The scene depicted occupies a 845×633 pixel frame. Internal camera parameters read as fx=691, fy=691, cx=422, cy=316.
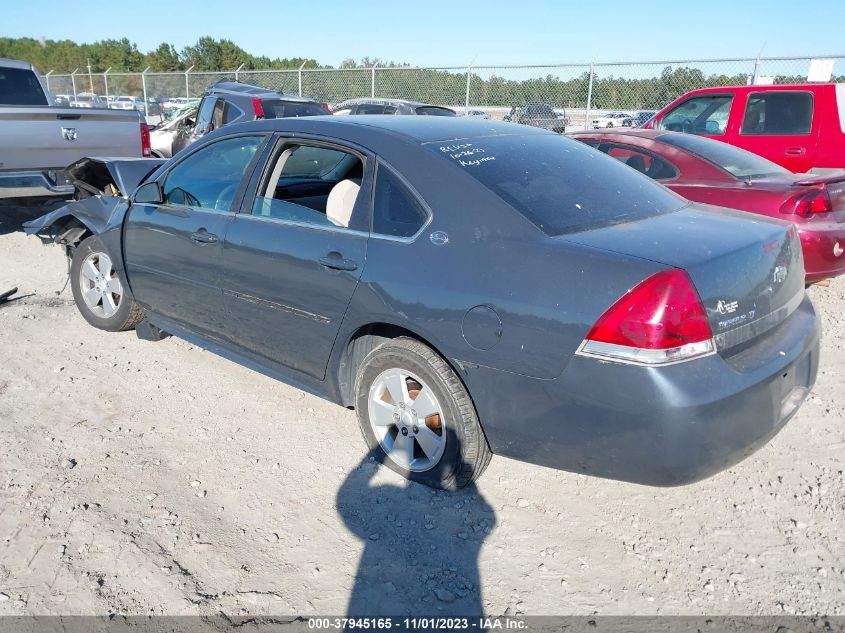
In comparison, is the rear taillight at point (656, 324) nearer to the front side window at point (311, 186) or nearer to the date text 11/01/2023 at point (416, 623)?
the date text 11/01/2023 at point (416, 623)

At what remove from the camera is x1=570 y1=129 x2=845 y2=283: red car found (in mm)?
5039

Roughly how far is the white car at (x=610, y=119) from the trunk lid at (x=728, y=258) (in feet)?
40.4

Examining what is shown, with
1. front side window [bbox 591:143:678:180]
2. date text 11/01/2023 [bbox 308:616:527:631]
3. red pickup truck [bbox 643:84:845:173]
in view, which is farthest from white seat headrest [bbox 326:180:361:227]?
red pickup truck [bbox 643:84:845:173]

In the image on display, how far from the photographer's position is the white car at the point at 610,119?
14773 millimetres

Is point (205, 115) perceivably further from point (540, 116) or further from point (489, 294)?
point (489, 294)

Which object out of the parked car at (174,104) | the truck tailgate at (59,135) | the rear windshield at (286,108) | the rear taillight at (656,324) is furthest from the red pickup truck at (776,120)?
the parked car at (174,104)

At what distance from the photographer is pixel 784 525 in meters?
2.96

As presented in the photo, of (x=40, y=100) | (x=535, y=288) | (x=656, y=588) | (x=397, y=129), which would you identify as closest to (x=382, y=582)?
(x=656, y=588)

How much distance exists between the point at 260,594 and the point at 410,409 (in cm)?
A: 101

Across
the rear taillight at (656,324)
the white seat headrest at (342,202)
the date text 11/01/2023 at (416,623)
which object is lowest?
the date text 11/01/2023 at (416,623)

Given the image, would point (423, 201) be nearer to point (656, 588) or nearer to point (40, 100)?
point (656, 588)

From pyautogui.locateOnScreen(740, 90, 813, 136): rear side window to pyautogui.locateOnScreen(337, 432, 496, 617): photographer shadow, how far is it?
671 centimetres

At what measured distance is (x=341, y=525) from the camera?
2.98 m

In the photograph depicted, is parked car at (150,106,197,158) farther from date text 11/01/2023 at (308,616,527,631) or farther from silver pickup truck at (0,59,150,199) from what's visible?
date text 11/01/2023 at (308,616,527,631)
